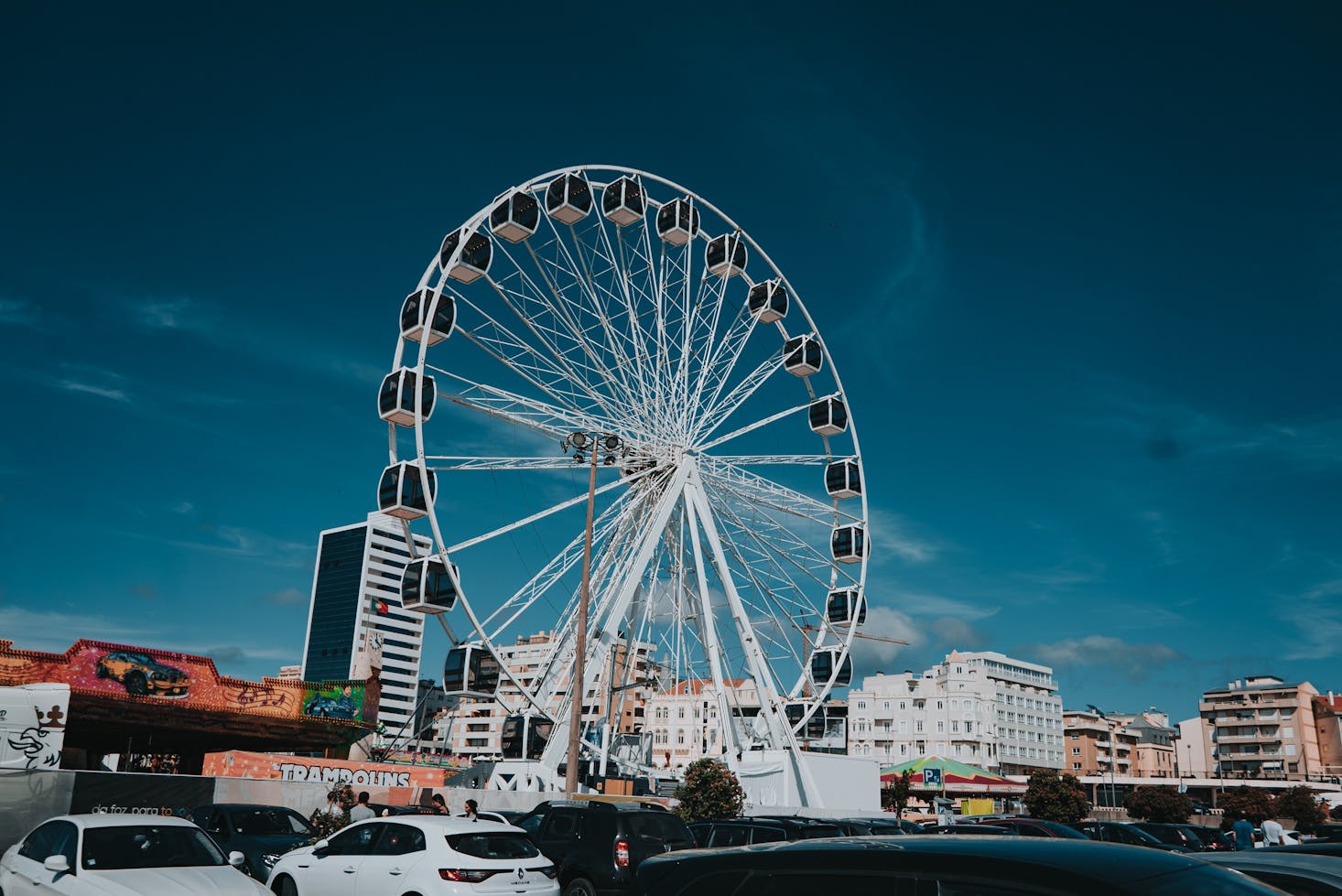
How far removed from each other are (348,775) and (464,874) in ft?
90.6

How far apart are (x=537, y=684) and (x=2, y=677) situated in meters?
19.6

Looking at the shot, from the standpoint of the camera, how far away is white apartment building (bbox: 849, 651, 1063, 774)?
370 ft

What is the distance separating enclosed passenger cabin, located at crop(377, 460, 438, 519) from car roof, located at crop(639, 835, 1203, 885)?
26143mm

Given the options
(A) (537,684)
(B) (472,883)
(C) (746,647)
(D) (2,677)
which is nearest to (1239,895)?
(B) (472,883)

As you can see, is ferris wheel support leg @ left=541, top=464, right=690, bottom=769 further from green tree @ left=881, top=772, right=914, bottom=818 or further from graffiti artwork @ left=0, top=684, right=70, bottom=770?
green tree @ left=881, top=772, right=914, bottom=818

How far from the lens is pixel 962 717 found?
371 ft

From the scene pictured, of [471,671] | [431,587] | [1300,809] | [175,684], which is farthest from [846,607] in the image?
[1300,809]

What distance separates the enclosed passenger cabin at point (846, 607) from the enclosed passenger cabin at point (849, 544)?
1.18 m

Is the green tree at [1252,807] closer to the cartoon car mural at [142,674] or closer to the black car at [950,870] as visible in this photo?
the cartoon car mural at [142,674]

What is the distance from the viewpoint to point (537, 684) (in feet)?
109

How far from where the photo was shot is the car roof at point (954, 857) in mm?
4059

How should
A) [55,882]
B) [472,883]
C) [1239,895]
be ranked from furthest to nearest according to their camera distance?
[472,883] < [55,882] < [1239,895]

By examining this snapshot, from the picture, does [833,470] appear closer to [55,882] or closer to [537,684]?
[537,684]

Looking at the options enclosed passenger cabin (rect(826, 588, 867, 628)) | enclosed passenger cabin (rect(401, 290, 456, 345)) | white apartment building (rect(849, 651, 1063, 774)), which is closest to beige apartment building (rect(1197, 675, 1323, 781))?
white apartment building (rect(849, 651, 1063, 774))
